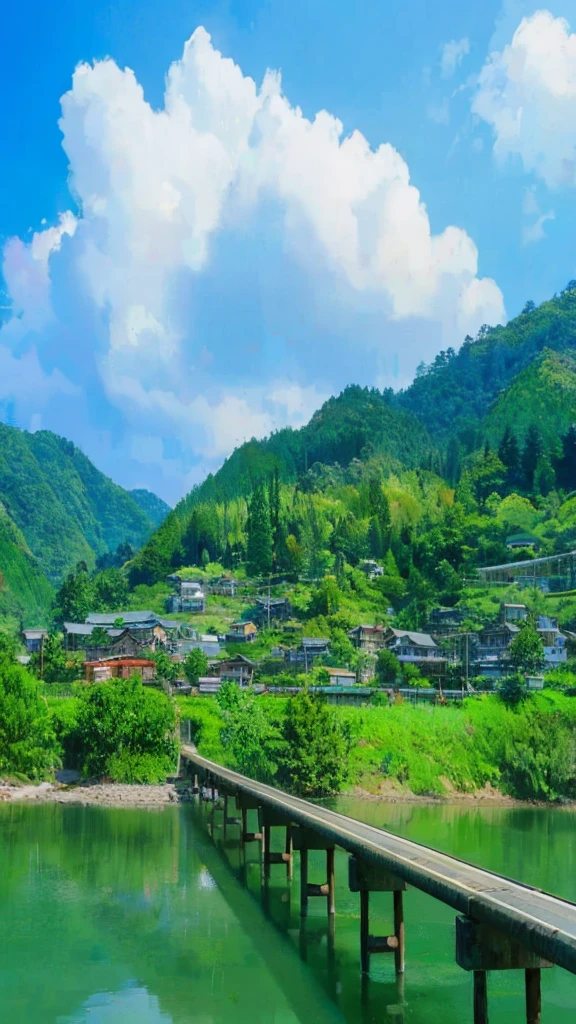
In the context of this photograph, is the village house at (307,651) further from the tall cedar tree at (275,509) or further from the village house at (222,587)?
→ the tall cedar tree at (275,509)

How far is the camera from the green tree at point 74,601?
11769 cm

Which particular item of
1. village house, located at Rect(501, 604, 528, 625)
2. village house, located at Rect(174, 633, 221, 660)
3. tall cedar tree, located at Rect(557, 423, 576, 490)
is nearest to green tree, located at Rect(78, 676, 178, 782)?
village house, located at Rect(174, 633, 221, 660)

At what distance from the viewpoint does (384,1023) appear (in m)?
17.3

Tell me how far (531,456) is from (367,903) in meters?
121

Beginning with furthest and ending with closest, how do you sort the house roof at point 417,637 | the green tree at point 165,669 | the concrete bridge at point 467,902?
the house roof at point 417,637
the green tree at point 165,669
the concrete bridge at point 467,902

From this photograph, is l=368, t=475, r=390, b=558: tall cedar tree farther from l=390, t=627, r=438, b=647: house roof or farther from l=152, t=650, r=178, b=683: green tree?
l=152, t=650, r=178, b=683: green tree

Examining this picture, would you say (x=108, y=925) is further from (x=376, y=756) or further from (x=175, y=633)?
(x=175, y=633)

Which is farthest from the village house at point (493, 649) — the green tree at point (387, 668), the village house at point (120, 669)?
the village house at point (120, 669)

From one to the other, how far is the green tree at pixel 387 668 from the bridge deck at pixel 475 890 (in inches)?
2665

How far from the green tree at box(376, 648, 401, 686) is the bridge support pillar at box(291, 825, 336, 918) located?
2566 inches

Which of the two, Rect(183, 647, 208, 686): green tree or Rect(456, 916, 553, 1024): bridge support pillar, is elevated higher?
Rect(183, 647, 208, 686): green tree

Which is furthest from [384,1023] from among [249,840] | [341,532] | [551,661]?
[341,532]

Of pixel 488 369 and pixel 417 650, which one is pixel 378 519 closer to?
pixel 417 650

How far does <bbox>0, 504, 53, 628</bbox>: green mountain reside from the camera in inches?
5330
